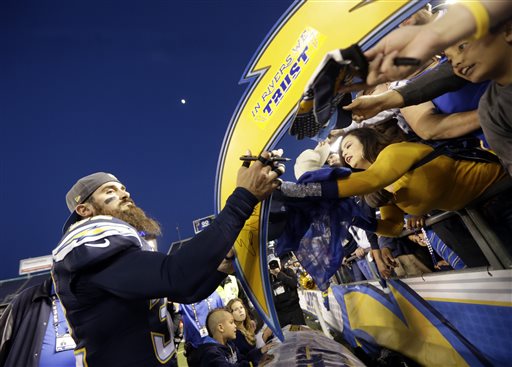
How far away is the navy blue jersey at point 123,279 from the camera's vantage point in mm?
1219

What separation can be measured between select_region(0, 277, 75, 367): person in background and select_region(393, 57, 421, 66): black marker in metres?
2.73

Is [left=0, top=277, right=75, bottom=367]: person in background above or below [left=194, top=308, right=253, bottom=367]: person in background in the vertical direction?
above

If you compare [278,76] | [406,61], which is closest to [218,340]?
[278,76]

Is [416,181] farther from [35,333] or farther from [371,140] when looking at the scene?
[35,333]

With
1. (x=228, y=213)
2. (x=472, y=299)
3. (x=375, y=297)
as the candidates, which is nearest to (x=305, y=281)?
(x=375, y=297)

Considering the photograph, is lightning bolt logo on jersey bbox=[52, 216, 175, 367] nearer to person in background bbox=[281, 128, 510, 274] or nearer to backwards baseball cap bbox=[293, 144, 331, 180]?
person in background bbox=[281, 128, 510, 274]

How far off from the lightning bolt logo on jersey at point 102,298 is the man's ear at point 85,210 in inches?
18.1

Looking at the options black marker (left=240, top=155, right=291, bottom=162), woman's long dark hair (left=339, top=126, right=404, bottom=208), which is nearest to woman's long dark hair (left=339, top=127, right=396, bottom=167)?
woman's long dark hair (left=339, top=126, right=404, bottom=208)

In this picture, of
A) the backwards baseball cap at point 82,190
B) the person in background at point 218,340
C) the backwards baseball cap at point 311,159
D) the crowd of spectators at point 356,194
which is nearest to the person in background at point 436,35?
the crowd of spectators at point 356,194

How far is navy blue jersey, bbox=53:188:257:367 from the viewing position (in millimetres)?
1219

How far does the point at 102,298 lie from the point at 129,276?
27 centimetres

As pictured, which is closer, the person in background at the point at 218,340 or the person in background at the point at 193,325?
the person in background at the point at 218,340

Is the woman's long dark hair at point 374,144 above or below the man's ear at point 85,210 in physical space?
below

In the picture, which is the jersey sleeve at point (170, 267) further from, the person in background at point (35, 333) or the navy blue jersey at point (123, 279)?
the person in background at point (35, 333)
